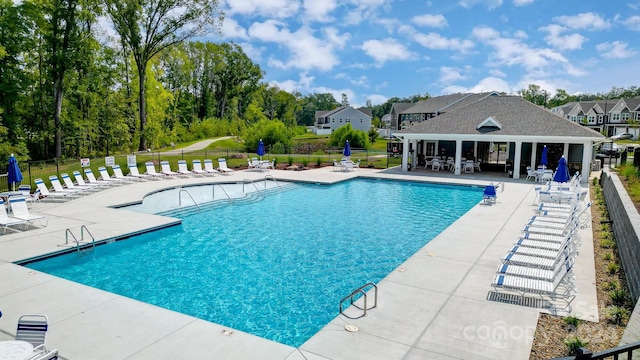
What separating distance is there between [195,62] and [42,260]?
59.3 metres

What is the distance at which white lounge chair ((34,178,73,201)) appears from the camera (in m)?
14.8

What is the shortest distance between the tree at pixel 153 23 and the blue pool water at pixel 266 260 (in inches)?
917

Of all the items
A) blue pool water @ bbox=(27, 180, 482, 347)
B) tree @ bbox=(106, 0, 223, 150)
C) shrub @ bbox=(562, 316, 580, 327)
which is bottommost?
blue pool water @ bbox=(27, 180, 482, 347)

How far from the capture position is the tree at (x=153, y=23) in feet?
104

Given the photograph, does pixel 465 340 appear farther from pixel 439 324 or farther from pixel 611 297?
pixel 611 297

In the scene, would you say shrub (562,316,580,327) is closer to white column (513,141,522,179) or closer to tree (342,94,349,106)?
white column (513,141,522,179)

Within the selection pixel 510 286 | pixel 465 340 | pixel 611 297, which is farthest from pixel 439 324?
pixel 611 297

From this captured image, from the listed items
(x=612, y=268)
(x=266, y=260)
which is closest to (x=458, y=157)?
(x=612, y=268)

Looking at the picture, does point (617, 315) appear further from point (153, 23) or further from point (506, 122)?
point (153, 23)

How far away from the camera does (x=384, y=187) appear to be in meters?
20.8

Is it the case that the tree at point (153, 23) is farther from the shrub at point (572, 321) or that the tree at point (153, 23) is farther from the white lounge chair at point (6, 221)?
the shrub at point (572, 321)

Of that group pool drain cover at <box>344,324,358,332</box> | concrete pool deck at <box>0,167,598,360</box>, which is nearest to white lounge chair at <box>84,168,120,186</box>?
concrete pool deck at <box>0,167,598,360</box>

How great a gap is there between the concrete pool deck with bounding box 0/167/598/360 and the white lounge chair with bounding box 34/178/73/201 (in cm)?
566

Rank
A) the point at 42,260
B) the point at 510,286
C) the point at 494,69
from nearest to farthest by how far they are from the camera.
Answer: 1. the point at 510,286
2. the point at 42,260
3. the point at 494,69
